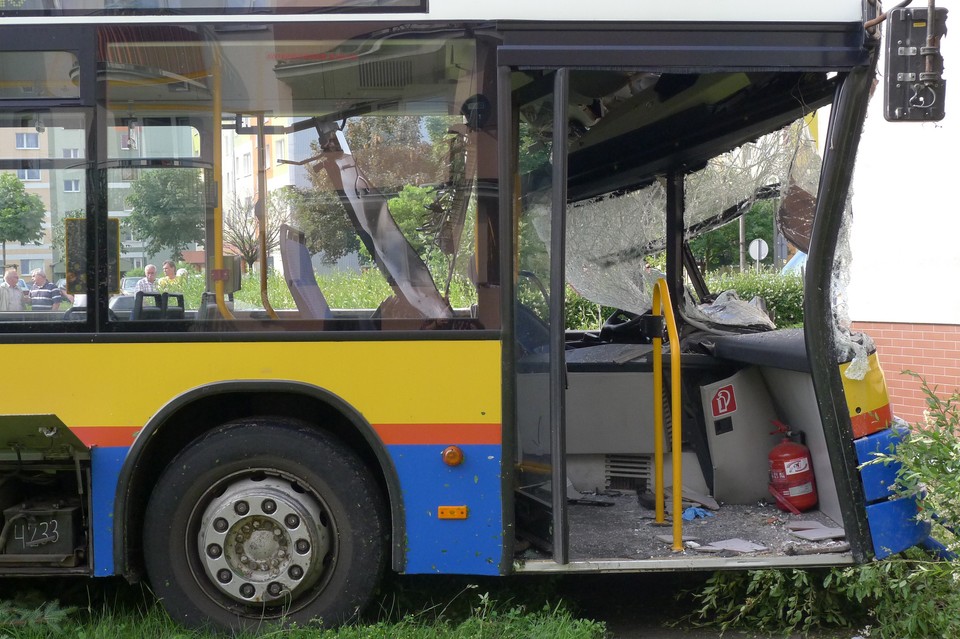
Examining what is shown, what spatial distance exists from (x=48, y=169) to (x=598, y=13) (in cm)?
247

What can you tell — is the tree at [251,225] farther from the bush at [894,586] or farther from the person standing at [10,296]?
the bush at [894,586]

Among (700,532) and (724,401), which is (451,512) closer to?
(700,532)

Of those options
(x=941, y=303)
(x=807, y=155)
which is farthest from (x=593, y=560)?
(x=941, y=303)

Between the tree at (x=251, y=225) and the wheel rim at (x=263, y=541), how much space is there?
1.02 meters

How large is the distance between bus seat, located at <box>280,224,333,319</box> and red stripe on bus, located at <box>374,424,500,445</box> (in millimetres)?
576

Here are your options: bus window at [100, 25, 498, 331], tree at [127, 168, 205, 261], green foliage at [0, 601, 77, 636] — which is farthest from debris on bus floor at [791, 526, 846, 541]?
green foliage at [0, 601, 77, 636]

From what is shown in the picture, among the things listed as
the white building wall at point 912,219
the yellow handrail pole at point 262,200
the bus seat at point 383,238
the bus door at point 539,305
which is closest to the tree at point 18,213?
the yellow handrail pole at point 262,200

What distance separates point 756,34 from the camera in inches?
168

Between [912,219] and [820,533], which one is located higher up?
[912,219]

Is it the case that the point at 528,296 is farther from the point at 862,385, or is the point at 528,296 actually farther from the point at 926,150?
the point at 926,150

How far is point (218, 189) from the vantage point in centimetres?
427

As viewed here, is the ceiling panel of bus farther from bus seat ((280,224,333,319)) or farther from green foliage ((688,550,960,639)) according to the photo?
green foliage ((688,550,960,639))

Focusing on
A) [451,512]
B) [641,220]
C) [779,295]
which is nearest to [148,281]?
[451,512]

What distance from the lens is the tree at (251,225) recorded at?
429 cm
